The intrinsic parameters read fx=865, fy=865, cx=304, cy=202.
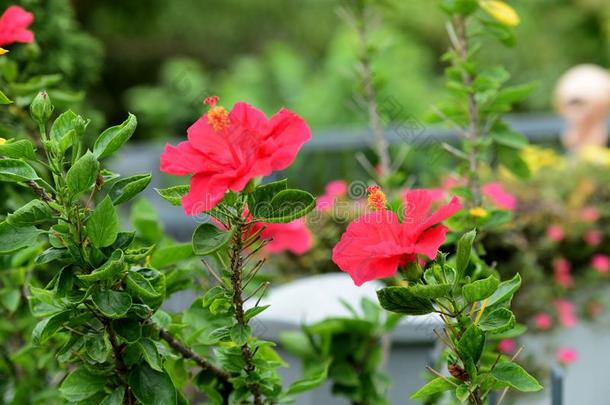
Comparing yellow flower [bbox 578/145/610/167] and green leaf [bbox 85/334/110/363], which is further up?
green leaf [bbox 85/334/110/363]

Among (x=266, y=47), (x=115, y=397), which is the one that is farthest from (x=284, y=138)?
(x=266, y=47)

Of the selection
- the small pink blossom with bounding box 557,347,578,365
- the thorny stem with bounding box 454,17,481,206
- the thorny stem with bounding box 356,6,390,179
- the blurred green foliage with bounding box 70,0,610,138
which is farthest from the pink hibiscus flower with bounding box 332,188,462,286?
the blurred green foliage with bounding box 70,0,610,138

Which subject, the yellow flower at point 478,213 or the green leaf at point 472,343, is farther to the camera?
the yellow flower at point 478,213

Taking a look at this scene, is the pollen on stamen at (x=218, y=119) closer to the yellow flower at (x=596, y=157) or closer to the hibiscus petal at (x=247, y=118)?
the hibiscus petal at (x=247, y=118)

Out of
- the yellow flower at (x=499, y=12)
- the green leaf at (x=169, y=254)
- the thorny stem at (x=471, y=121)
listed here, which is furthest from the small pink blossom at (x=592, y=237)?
the green leaf at (x=169, y=254)

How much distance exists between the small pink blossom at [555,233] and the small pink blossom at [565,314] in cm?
25

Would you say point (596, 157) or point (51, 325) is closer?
point (51, 325)

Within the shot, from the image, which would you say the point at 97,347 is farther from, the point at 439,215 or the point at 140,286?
Answer: the point at 439,215

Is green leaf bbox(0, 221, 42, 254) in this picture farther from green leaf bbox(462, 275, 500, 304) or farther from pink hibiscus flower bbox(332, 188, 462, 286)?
green leaf bbox(462, 275, 500, 304)

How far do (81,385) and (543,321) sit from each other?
237 cm

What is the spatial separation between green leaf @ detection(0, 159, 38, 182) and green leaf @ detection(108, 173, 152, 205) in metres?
0.14

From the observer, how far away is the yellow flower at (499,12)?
5.95ft

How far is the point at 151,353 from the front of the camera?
1.29 metres

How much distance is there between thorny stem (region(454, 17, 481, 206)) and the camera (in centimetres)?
187
